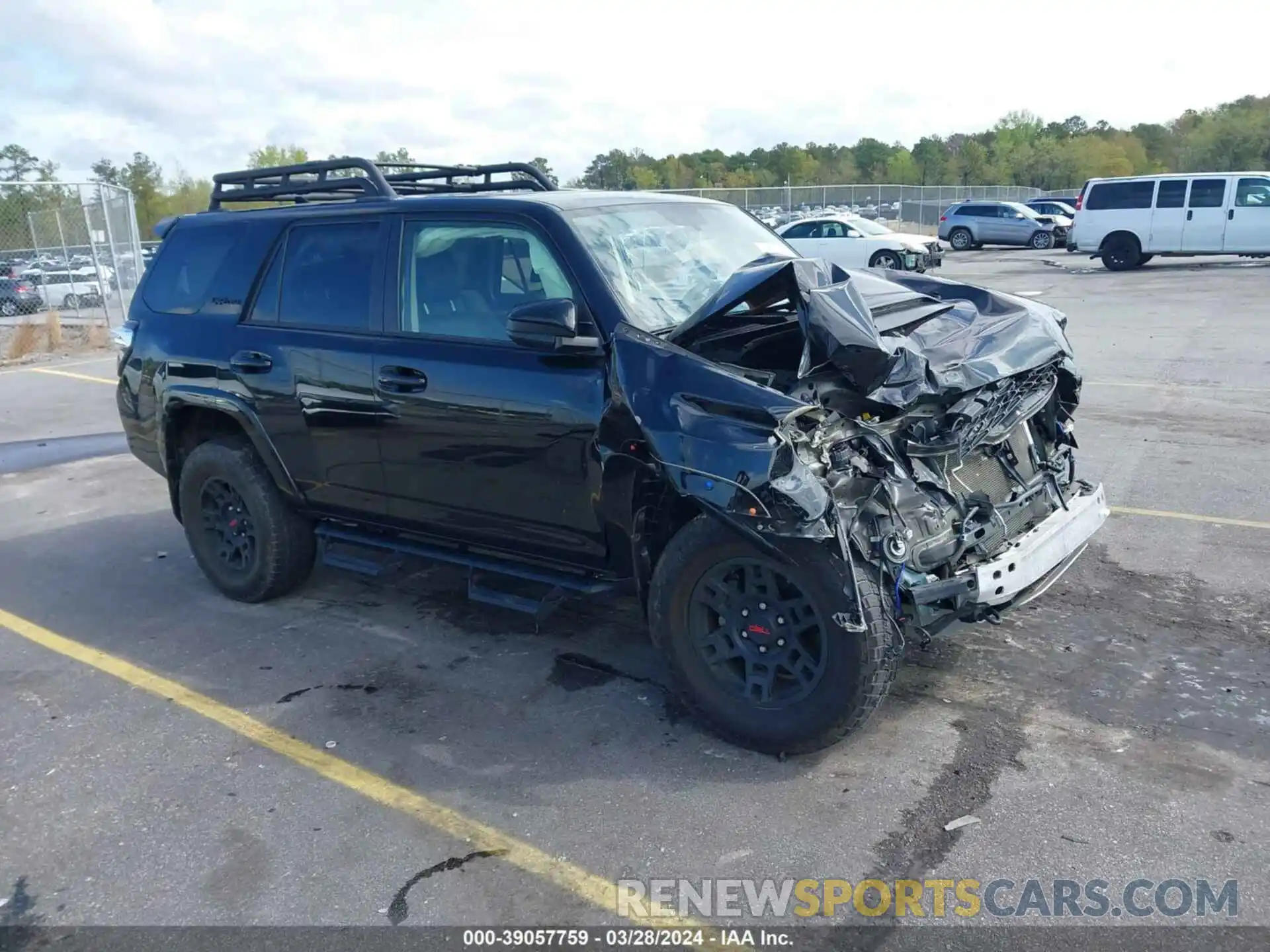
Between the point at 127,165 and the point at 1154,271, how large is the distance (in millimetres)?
49482

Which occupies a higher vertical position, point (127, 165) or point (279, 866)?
point (127, 165)

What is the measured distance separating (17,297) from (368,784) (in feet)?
72.1

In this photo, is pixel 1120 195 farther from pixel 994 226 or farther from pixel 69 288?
pixel 69 288

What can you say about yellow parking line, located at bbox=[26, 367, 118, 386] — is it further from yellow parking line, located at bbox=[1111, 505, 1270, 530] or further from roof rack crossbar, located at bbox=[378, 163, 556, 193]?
yellow parking line, located at bbox=[1111, 505, 1270, 530]

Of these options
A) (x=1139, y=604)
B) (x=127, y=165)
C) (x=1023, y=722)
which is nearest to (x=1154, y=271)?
(x=1139, y=604)

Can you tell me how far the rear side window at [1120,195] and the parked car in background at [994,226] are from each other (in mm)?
9952

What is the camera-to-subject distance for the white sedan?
2283 centimetres

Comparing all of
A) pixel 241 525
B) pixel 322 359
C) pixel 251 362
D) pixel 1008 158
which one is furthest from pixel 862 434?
pixel 1008 158

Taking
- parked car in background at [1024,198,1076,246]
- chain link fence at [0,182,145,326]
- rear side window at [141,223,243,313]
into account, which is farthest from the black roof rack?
parked car in background at [1024,198,1076,246]

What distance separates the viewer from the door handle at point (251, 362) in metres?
5.06

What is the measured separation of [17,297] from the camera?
850 inches

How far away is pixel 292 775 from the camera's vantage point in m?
3.81

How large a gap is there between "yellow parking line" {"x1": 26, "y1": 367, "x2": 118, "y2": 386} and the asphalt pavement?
8.09 m

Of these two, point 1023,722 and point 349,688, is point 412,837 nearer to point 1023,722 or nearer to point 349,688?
point 349,688
